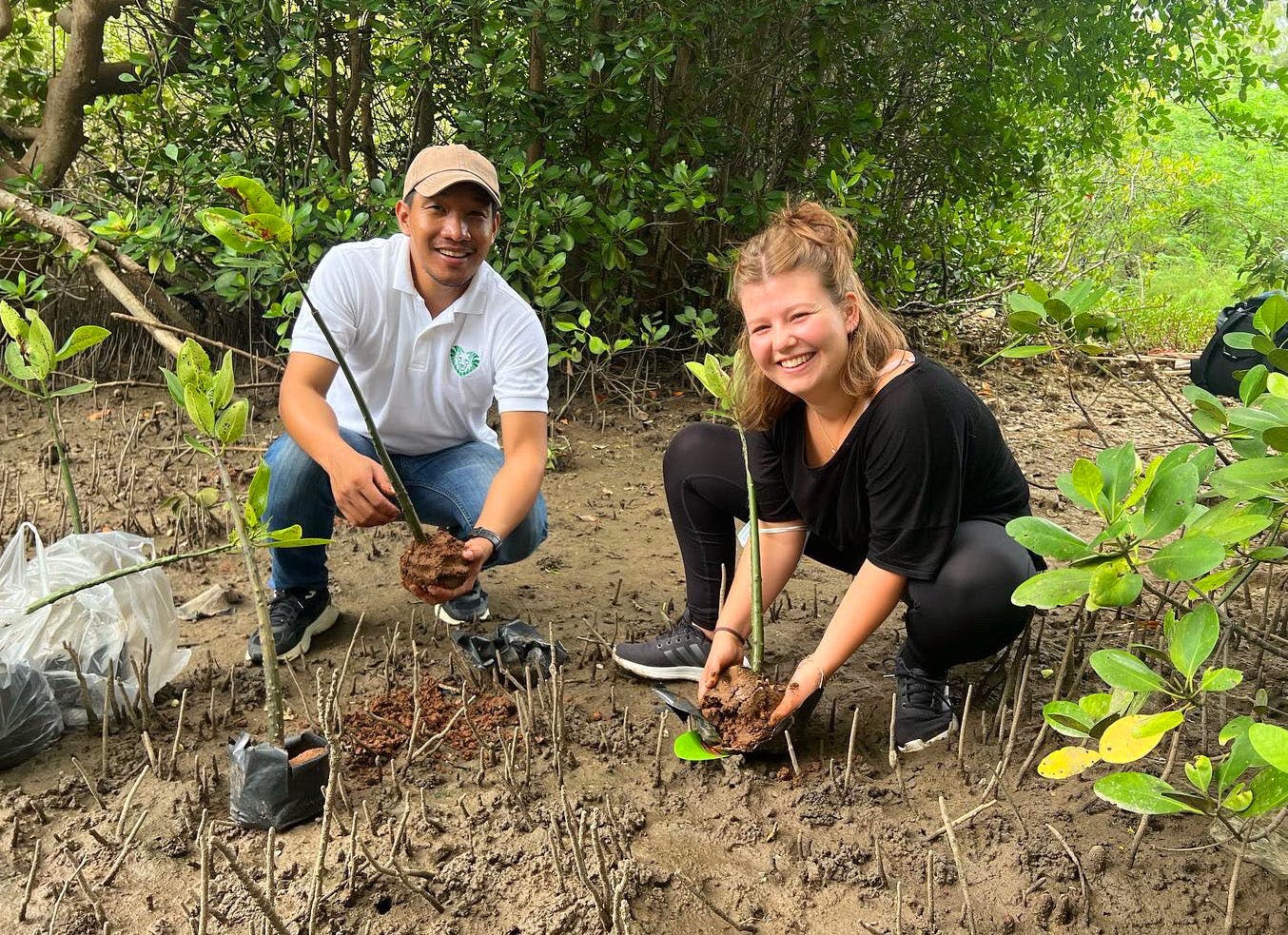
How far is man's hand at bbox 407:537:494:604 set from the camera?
2.24 m

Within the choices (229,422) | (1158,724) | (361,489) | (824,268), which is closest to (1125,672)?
(1158,724)

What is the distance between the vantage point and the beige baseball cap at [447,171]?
2.47 meters

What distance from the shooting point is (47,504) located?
3549 mm

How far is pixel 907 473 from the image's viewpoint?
194 centimetres

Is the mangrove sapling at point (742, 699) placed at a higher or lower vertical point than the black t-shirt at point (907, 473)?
lower

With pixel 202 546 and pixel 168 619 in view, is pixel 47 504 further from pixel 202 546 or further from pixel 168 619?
pixel 168 619

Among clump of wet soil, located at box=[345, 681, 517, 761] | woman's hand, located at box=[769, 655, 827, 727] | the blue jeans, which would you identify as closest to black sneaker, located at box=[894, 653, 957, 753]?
woman's hand, located at box=[769, 655, 827, 727]

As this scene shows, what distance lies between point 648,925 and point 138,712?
4.16 ft

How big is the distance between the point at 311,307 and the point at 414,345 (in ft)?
3.39

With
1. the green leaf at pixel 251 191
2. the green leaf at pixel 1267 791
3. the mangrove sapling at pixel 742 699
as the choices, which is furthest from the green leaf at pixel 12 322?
the green leaf at pixel 1267 791

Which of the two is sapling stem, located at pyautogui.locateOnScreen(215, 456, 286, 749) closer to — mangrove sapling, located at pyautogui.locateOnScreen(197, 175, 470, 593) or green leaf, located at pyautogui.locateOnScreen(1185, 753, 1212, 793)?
mangrove sapling, located at pyautogui.locateOnScreen(197, 175, 470, 593)

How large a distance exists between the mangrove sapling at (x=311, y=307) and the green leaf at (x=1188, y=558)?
128cm

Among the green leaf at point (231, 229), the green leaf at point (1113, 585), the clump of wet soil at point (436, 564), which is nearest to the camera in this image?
the green leaf at point (1113, 585)

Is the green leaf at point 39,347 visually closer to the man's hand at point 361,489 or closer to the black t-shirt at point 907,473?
the man's hand at point 361,489
